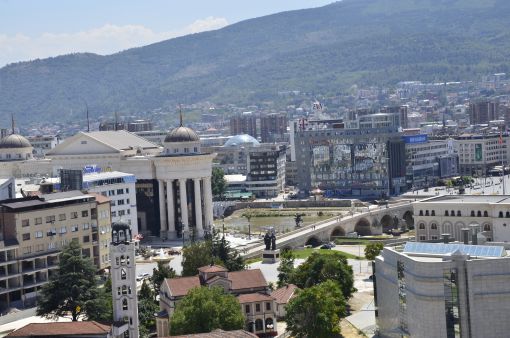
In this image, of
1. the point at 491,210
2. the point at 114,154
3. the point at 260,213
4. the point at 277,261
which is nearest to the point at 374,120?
the point at 260,213

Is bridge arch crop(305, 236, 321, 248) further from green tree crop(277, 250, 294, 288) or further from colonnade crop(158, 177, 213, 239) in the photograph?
green tree crop(277, 250, 294, 288)

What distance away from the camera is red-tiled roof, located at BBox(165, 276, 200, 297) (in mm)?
52844

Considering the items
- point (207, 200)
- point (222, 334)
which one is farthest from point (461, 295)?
point (207, 200)

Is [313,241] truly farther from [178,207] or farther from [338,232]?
[178,207]

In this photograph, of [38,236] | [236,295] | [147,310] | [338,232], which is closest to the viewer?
[147,310]

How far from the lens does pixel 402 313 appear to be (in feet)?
144

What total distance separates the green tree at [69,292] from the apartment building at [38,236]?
6.22m

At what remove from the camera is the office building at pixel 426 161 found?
133875mm

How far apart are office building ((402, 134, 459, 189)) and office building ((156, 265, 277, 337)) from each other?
7815 centimetres

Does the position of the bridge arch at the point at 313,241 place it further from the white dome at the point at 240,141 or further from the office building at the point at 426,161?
the white dome at the point at 240,141

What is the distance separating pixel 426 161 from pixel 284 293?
85.2 meters

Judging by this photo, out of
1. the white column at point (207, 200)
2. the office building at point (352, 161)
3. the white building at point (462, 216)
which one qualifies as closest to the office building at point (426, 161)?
the office building at point (352, 161)

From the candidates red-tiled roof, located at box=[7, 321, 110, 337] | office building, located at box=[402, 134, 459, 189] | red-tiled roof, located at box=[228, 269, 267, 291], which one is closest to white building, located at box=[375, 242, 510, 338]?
red-tiled roof, located at box=[7, 321, 110, 337]

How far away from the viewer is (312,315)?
162ft
